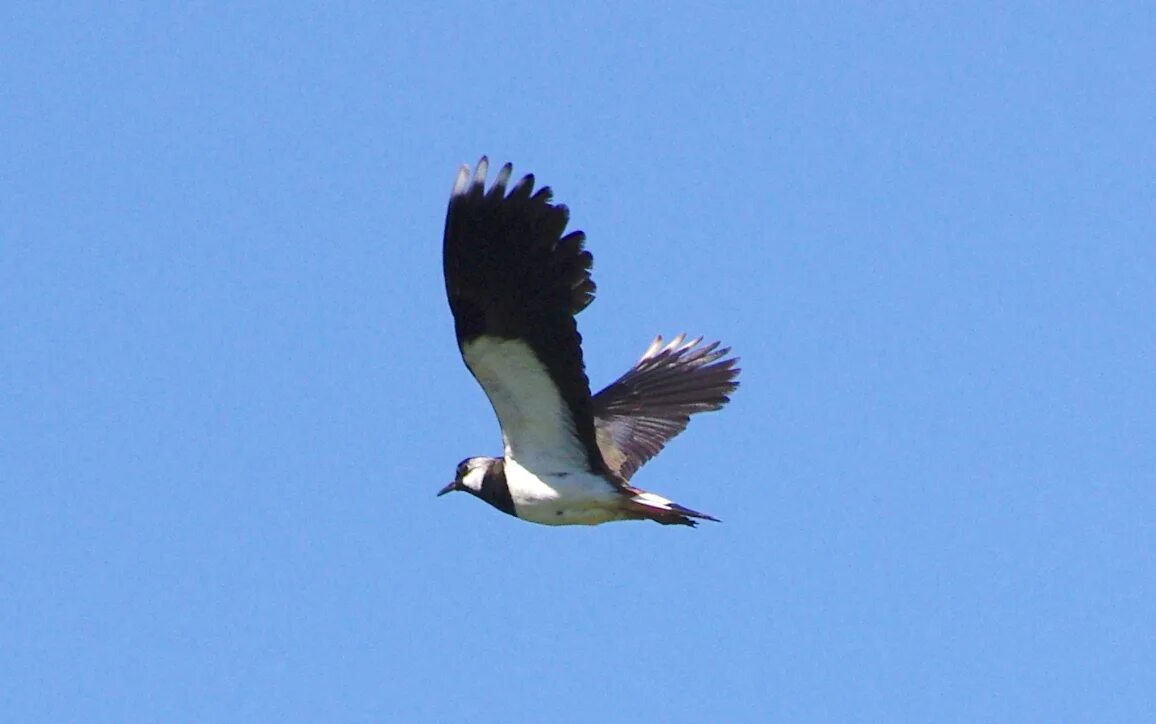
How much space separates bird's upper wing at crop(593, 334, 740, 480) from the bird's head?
4.99 feet

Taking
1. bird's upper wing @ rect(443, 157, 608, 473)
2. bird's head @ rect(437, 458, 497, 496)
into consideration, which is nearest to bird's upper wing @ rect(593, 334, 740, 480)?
bird's head @ rect(437, 458, 497, 496)

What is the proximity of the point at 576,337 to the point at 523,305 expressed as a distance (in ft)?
1.33

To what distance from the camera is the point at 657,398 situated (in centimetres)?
1591

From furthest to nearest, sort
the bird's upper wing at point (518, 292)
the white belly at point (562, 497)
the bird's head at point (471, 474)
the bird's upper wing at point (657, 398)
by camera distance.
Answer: the bird's upper wing at point (657, 398) → the bird's head at point (471, 474) → the white belly at point (562, 497) → the bird's upper wing at point (518, 292)

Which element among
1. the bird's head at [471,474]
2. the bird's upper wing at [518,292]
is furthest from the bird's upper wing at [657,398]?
the bird's upper wing at [518,292]

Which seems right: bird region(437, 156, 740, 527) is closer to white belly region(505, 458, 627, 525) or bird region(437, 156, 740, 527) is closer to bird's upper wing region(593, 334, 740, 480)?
white belly region(505, 458, 627, 525)

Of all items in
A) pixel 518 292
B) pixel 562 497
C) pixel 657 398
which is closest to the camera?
pixel 518 292

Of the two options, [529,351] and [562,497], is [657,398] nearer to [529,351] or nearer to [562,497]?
[562,497]

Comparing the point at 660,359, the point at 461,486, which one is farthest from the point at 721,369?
the point at 461,486

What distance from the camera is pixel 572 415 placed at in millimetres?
12781

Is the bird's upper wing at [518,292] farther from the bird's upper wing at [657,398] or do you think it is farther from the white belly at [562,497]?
the bird's upper wing at [657,398]

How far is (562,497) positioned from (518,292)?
1.78 metres

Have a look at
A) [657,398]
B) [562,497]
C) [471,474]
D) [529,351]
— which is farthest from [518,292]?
[657,398]

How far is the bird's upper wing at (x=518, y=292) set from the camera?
11.8m
